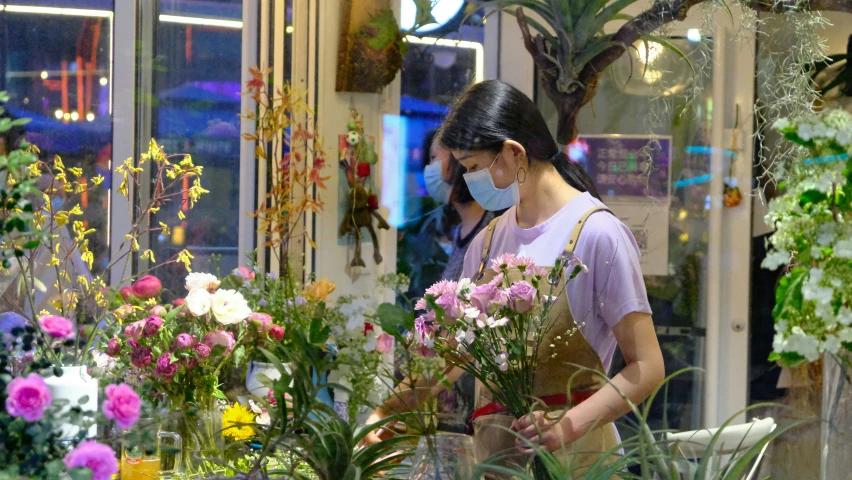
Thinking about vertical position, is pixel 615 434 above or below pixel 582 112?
below

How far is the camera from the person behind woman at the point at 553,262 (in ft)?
3.95

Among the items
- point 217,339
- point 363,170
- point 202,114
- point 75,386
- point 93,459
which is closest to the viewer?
point 93,459

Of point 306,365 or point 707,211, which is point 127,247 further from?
point 707,211

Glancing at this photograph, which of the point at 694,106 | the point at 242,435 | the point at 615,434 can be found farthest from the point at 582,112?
the point at 242,435

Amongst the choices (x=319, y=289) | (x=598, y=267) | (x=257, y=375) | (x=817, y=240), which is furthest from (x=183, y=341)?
(x=817, y=240)

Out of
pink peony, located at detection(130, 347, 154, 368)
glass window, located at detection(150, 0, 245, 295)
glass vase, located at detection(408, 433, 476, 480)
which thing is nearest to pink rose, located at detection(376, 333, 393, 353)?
glass vase, located at detection(408, 433, 476, 480)

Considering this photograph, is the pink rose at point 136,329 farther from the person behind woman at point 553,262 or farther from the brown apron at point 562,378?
the brown apron at point 562,378

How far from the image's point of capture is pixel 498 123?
53.7 inches

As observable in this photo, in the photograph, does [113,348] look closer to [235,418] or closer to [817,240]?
[235,418]

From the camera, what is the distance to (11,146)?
5.72ft

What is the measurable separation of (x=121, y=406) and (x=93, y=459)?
6cm

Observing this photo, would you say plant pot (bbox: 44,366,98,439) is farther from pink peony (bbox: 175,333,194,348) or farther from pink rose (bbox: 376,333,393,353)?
pink rose (bbox: 376,333,393,353)

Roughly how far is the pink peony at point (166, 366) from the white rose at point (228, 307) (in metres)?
0.10

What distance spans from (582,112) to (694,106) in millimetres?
242
